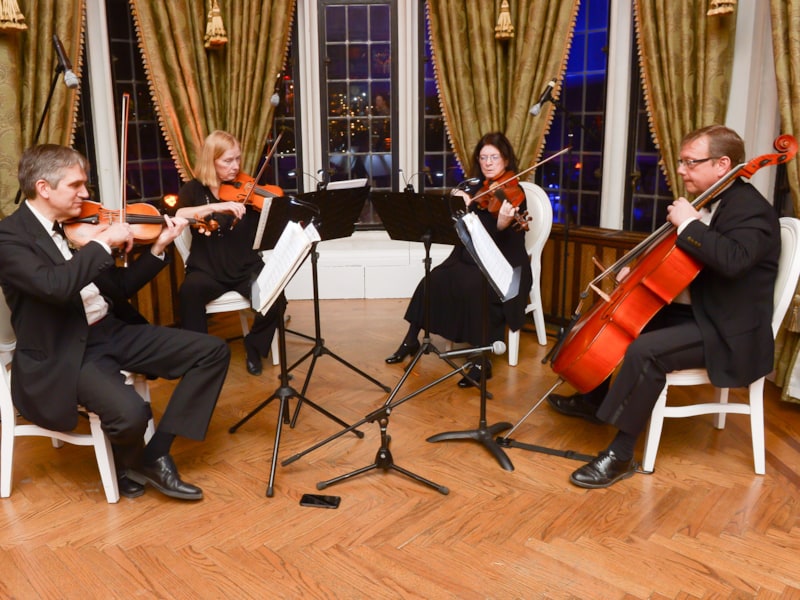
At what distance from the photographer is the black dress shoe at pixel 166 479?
2.49 meters

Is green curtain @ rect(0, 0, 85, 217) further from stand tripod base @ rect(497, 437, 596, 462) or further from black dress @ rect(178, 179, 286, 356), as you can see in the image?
stand tripod base @ rect(497, 437, 596, 462)

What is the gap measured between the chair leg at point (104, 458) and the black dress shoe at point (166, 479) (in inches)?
4.0

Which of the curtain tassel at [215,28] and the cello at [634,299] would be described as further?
the curtain tassel at [215,28]

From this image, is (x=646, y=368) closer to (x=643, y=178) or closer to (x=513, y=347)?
(x=513, y=347)

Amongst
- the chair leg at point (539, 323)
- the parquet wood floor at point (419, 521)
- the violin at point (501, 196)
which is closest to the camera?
the parquet wood floor at point (419, 521)

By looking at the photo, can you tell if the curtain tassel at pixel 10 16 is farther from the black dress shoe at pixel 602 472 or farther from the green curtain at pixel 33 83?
the black dress shoe at pixel 602 472

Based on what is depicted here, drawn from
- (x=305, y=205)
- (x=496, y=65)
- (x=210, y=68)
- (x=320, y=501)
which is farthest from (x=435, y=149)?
(x=320, y=501)

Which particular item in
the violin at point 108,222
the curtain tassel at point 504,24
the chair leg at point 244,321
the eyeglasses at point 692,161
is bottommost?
the chair leg at point 244,321

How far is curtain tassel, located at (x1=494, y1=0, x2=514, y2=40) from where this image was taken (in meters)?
4.37

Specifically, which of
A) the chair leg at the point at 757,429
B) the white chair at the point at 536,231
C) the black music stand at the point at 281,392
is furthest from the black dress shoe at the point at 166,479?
the white chair at the point at 536,231

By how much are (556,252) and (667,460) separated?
1883mm

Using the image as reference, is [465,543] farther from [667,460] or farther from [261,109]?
[261,109]

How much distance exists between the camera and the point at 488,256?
245 centimetres

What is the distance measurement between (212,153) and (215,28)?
1205 millimetres
